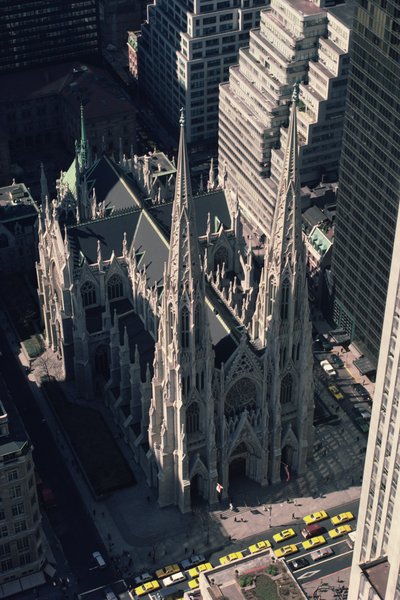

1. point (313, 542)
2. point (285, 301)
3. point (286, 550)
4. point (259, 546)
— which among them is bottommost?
point (313, 542)

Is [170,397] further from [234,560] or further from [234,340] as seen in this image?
[234,560]

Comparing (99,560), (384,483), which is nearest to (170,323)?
(99,560)

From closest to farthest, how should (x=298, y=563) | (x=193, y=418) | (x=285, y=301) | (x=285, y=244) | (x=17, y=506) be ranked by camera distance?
(x=285, y=244) < (x=17, y=506) < (x=285, y=301) < (x=298, y=563) < (x=193, y=418)

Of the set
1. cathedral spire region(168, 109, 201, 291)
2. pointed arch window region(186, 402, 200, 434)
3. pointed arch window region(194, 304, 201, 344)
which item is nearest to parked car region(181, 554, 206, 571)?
pointed arch window region(186, 402, 200, 434)

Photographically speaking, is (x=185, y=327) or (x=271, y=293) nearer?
(x=185, y=327)

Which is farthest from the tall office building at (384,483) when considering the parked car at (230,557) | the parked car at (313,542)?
the parked car at (313,542)

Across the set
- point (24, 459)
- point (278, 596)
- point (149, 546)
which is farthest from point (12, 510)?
point (278, 596)

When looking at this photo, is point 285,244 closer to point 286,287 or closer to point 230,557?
point 286,287
